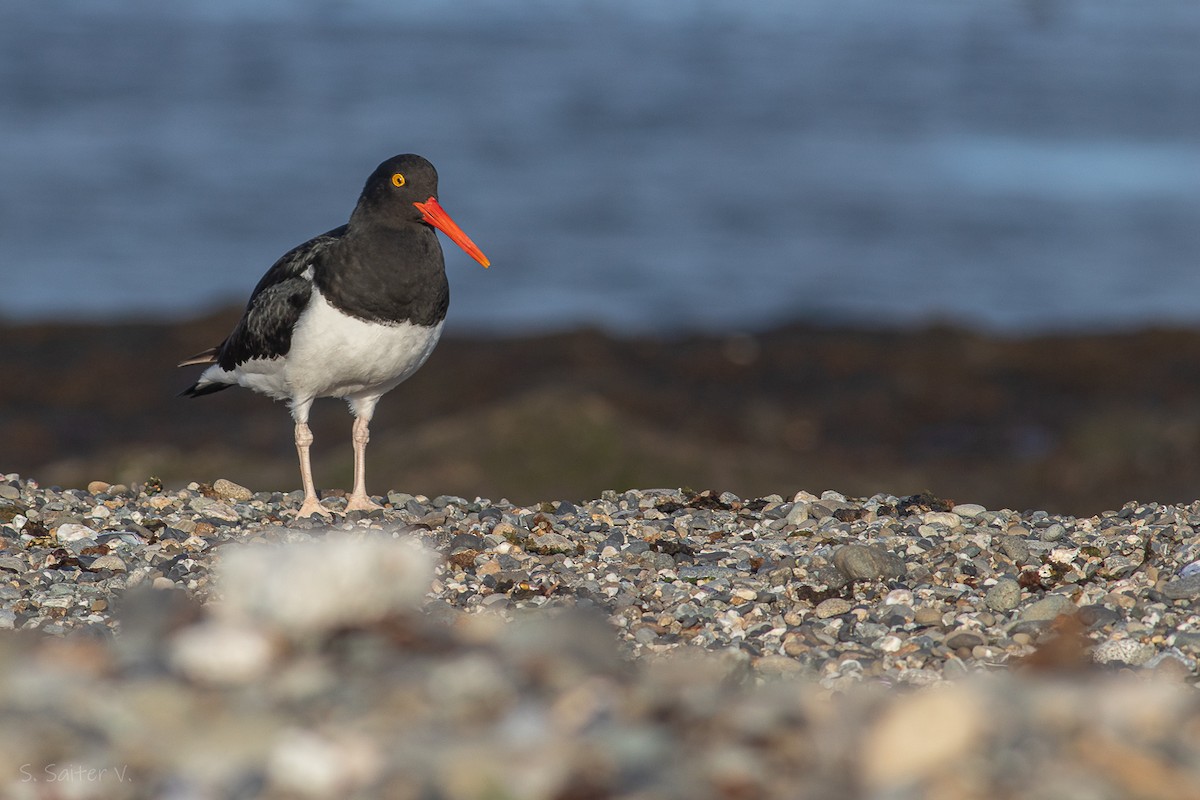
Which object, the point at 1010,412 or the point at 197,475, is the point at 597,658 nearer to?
the point at 197,475

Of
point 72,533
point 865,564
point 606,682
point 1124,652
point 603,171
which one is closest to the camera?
point 606,682

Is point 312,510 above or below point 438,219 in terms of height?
below

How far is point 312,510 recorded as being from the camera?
312 inches

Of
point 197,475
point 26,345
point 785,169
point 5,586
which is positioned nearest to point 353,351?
point 5,586

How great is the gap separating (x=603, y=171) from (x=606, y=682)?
3571 centimetres

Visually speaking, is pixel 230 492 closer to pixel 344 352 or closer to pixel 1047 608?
pixel 344 352

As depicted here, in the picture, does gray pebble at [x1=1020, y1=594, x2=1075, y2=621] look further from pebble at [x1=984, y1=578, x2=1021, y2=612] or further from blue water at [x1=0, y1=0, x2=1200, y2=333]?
blue water at [x1=0, y1=0, x2=1200, y2=333]

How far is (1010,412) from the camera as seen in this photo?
1814 cm

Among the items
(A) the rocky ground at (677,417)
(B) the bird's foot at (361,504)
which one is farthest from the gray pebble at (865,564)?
(A) the rocky ground at (677,417)

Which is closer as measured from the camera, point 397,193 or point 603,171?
point 397,193

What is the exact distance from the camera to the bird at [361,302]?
789 centimetres

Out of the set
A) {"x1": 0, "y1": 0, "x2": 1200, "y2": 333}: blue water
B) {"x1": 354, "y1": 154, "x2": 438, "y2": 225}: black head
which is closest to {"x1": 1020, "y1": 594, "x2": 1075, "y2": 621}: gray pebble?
{"x1": 354, "y1": 154, "x2": 438, "y2": 225}: black head

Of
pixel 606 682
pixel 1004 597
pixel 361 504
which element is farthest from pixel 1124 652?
pixel 361 504

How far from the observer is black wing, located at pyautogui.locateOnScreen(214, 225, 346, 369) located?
810 centimetres
